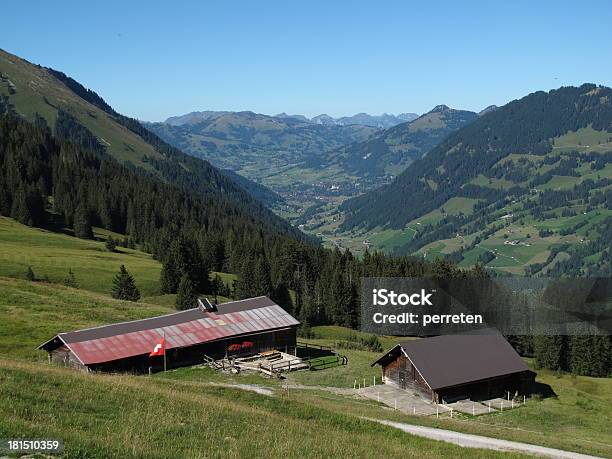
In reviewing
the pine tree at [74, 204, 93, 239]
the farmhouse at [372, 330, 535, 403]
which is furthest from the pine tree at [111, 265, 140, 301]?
the pine tree at [74, 204, 93, 239]

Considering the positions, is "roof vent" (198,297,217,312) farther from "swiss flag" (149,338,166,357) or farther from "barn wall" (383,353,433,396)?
"barn wall" (383,353,433,396)

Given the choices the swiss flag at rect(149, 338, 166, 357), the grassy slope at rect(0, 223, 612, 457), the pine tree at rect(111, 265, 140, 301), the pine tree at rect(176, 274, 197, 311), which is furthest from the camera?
the pine tree at rect(176, 274, 197, 311)

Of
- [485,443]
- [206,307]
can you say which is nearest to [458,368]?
[485,443]

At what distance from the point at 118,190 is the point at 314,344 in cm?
12409

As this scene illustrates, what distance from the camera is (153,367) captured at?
203 ft

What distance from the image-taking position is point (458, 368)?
204 ft

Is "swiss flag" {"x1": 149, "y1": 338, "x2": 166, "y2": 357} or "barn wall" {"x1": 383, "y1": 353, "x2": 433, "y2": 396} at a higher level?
"swiss flag" {"x1": 149, "y1": 338, "x2": 166, "y2": 357}

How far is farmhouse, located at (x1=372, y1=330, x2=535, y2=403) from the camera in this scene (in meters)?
60.7

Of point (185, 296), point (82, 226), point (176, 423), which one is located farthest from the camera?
point (82, 226)

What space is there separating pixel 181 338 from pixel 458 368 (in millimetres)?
29000

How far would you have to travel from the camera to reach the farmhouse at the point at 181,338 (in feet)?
192

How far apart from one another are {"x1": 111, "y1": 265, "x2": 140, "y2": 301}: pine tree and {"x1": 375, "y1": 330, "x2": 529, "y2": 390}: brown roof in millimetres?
50580

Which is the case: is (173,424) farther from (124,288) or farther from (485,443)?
(124,288)

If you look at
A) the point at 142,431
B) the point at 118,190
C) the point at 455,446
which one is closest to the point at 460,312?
the point at 455,446
